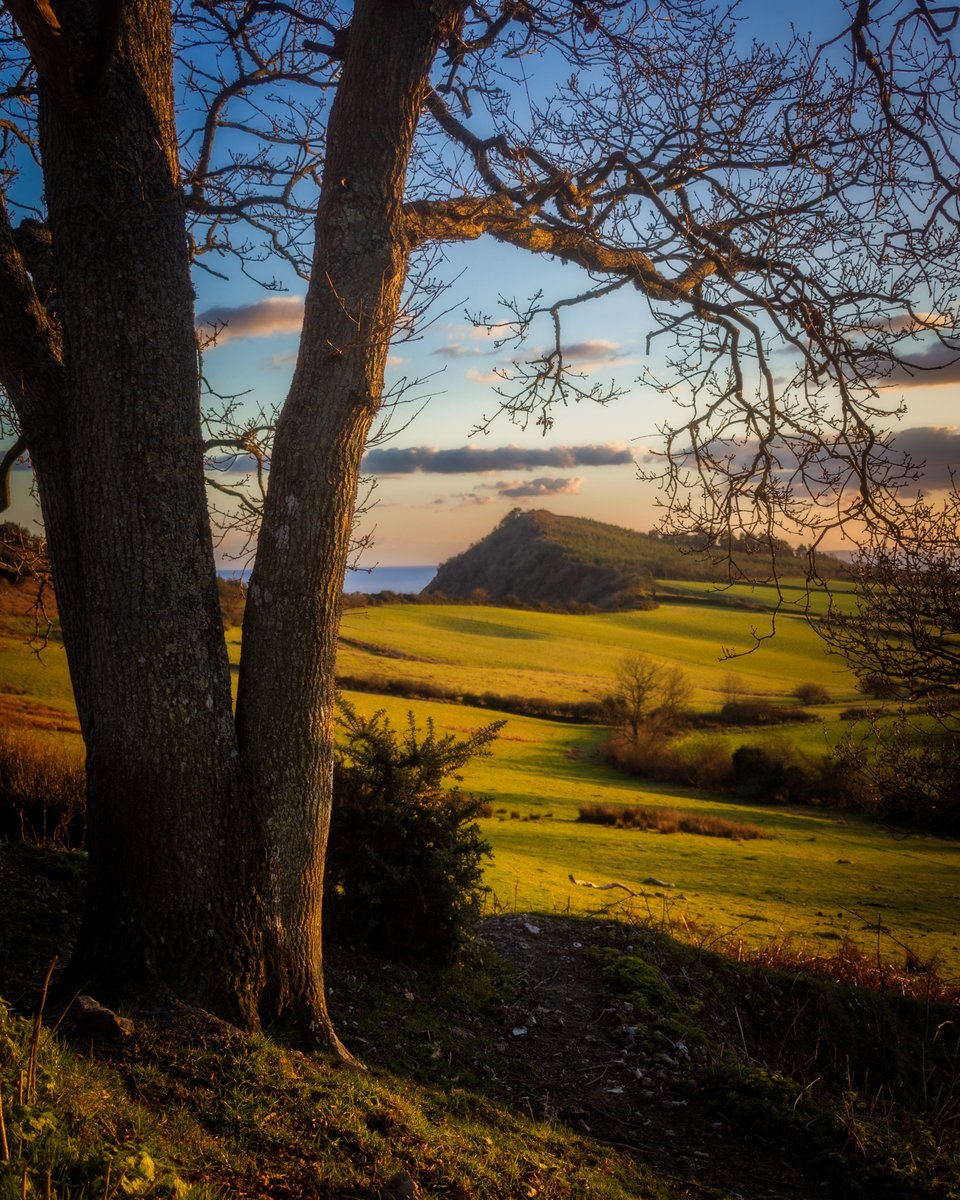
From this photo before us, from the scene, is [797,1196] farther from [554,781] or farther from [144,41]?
[554,781]

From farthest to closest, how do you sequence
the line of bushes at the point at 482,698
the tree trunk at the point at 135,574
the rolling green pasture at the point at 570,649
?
the rolling green pasture at the point at 570,649 < the line of bushes at the point at 482,698 < the tree trunk at the point at 135,574

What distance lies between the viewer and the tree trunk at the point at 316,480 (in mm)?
4645

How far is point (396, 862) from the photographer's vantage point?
733 centimetres

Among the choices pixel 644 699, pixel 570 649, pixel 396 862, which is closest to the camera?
pixel 396 862

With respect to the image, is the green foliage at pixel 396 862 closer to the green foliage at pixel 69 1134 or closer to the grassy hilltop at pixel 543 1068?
the grassy hilltop at pixel 543 1068

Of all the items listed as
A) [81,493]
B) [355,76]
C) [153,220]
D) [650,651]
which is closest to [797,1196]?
[81,493]

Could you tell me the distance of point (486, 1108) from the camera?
4.81 meters

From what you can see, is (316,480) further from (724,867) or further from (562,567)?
(562,567)

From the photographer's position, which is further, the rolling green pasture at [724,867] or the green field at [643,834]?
the green field at [643,834]

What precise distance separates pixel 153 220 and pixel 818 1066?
9.57 m

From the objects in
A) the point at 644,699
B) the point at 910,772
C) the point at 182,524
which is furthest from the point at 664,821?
the point at 182,524

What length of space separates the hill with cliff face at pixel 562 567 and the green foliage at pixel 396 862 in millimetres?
78559

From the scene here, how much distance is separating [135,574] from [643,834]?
22.1 meters

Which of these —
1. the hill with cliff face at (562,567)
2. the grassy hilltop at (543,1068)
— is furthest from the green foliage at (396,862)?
the hill with cliff face at (562,567)
